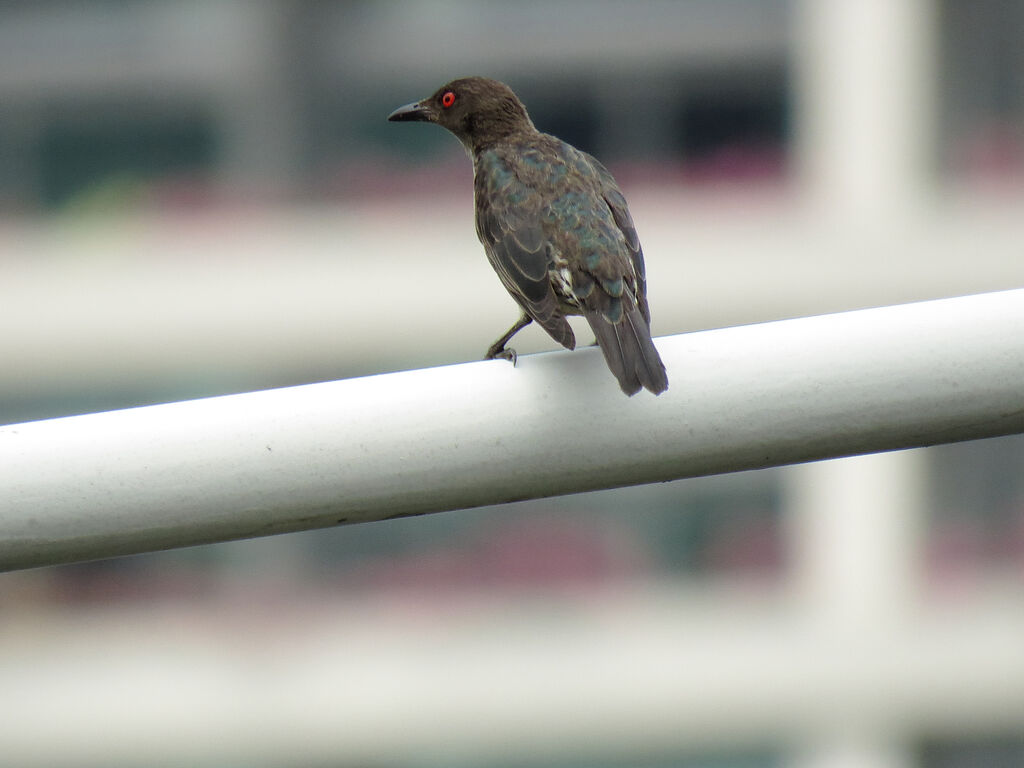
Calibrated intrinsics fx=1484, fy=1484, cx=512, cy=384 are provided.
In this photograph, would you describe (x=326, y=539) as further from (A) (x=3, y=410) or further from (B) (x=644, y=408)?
(B) (x=644, y=408)

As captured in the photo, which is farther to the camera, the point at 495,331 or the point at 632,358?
the point at 495,331

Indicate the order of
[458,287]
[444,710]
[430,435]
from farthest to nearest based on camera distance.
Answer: [444,710]
[458,287]
[430,435]

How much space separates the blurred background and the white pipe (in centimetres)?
1795

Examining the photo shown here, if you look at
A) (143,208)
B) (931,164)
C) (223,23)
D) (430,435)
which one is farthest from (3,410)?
(430,435)

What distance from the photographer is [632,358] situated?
222 cm

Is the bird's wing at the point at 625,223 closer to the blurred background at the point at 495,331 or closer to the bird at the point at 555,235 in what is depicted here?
the bird at the point at 555,235

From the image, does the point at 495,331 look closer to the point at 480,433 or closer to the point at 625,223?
the point at 625,223

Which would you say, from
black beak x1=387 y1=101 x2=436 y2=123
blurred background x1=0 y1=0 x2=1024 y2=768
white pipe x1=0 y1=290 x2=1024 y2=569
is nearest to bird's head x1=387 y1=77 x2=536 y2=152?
black beak x1=387 y1=101 x2=436 y2=123

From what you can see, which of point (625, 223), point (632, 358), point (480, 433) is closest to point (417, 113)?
point (625, 223)

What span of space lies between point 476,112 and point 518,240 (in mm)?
1068

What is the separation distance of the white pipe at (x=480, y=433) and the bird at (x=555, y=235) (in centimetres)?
112

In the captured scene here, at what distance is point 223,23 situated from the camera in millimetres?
23359

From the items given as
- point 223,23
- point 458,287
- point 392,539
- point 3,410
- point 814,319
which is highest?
point 223,23

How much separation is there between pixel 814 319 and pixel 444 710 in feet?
67.1
